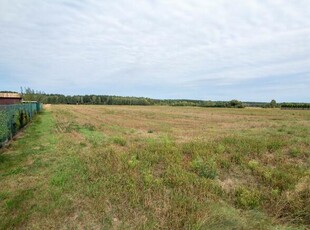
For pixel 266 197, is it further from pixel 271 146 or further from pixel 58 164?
pixel 58 164

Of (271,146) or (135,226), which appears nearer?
(135,226)

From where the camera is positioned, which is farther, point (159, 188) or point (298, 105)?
point (298, 105)

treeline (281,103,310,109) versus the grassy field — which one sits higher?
treeline (281,103,310,109)

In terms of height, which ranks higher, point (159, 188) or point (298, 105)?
point (298, 105)

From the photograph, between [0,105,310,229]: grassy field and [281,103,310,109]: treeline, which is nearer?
[0,105,310,229]: grassy field

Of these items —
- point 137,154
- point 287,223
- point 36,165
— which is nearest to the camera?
point 287,223

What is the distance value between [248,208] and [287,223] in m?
0.76

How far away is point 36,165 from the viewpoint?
785 cm

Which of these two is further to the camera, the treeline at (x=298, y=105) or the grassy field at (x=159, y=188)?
the treeline at (x=298, y=105)

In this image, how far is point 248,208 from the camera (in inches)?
202

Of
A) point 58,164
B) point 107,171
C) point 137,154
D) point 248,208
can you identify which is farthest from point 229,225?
point 58,164

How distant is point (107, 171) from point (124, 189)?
132cm

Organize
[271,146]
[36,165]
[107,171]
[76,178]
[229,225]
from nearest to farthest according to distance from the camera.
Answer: [229,225] < [76,178] < [107,171] < [36,165] < [271,146]

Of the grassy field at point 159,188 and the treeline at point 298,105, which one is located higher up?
the treeline at point 298,105
